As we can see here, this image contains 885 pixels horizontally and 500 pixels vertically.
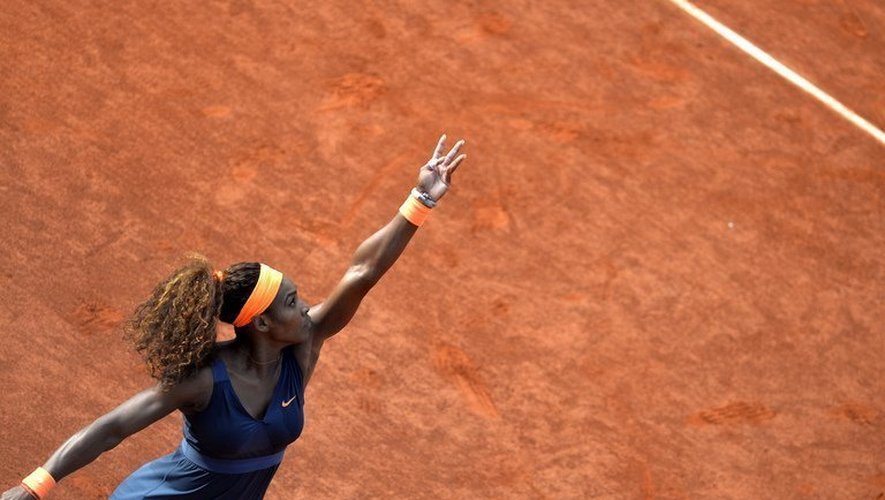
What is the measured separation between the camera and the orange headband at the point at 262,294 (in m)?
4.68

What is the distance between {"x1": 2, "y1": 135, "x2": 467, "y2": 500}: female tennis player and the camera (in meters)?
4.58

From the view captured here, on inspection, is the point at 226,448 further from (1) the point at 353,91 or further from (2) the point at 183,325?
(1) the point at 353,91

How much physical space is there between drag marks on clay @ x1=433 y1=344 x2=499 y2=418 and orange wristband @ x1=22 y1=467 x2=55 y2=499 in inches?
131

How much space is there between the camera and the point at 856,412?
7887 mm

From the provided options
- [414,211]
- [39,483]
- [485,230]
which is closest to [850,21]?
[485,230]

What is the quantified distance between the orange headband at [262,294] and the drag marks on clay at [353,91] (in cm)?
436

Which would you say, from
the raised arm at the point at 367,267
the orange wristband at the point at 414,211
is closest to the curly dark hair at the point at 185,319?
the raised arm at the point at 367,267

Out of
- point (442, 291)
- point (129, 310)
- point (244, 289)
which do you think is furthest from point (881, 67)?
point (244, 289)

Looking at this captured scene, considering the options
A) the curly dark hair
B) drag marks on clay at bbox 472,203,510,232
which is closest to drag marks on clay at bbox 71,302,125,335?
drag marks on clay at bbox 472,203,510,232

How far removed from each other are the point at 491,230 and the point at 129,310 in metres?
2.39

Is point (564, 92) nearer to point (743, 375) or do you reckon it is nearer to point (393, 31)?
point (393, 31)

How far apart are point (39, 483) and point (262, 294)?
3.33 ft

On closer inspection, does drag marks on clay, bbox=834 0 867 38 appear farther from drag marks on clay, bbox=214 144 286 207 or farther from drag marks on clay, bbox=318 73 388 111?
drag marks on clay, bbox=214 144 286 207

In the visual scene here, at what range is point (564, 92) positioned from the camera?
943 centimetres
